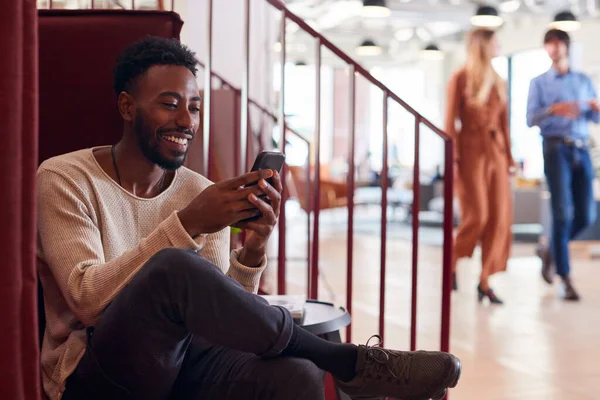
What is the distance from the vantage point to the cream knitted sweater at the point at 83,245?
147 centimetres

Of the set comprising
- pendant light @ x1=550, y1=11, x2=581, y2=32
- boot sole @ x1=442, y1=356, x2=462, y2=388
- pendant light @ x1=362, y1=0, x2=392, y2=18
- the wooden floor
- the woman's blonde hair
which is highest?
pendant light @ x1=362, y1=0, x2=392, y2=18

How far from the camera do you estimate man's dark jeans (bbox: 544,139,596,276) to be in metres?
4.71

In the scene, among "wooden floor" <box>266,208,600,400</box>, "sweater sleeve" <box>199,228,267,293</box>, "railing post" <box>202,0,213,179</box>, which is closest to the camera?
"sweater sleeve" <box>199,228,267,293</box>

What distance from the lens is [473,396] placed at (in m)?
2.71

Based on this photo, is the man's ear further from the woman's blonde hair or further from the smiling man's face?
the woman's blonde hair

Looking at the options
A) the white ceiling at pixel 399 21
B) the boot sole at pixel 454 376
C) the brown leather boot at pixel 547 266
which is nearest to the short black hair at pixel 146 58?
the boot sole at pixel 454 376

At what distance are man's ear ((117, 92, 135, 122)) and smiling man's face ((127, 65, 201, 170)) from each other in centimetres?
2

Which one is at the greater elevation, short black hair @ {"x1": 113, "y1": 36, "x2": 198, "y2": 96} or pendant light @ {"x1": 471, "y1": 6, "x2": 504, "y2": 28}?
pendant light @ {"x1": 471, "y1": 6, "x2": 504, "y2": 28}

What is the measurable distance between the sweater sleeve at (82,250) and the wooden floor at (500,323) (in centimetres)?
158

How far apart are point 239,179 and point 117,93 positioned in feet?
1.64

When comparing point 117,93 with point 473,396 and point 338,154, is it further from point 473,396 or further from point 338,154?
point 338,154

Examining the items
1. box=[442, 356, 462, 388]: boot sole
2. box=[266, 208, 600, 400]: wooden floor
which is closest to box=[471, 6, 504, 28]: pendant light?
box=[266, 208, 600, 400]: wooden floor

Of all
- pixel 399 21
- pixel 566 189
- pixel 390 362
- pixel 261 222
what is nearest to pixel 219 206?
pixel 261 222

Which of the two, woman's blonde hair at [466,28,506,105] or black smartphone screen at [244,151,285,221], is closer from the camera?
black smartphone screen at [244,151,285,221]
